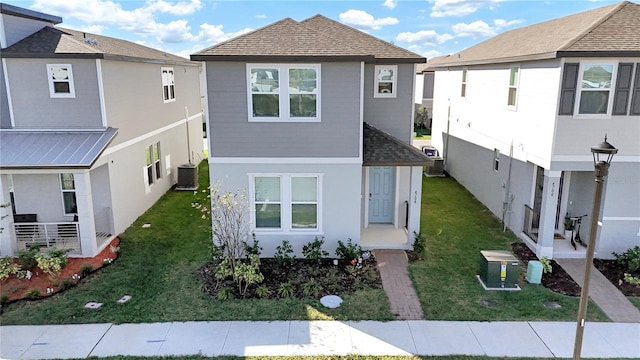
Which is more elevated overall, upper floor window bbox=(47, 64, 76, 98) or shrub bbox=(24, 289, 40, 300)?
upper floor window bbox=(47, 64, 76, 98)

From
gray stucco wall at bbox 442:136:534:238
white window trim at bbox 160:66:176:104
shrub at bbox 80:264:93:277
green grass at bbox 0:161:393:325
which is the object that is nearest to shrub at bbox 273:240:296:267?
green grass at bbox 0:161:393:325

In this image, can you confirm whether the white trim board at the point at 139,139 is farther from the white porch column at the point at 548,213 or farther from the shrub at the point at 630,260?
the shrub at the point at 630,260

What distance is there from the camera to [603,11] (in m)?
12.6

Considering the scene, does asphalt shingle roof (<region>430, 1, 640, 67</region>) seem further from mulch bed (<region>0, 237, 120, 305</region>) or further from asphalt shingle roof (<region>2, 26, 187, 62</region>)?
mulch bed (<region>0, 237, 120, 305</region>)

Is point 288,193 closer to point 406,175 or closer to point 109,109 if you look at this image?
point 406,175

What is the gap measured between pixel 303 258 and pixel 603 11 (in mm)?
11160

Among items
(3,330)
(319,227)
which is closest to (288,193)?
(319,227)

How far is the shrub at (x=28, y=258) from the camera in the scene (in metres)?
11.2

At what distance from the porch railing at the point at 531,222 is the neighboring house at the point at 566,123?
0.03m

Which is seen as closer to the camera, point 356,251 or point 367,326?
point 367,326

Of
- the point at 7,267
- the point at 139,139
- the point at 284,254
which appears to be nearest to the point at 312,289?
the point at 284,254

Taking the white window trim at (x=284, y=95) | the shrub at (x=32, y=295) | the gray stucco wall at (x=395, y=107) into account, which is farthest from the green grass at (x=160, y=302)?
the gray stucco wall at (x=395, y=107)

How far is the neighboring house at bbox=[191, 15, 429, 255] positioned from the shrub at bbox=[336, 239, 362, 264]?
0.98 ft

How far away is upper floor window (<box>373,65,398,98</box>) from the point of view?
516 inches
